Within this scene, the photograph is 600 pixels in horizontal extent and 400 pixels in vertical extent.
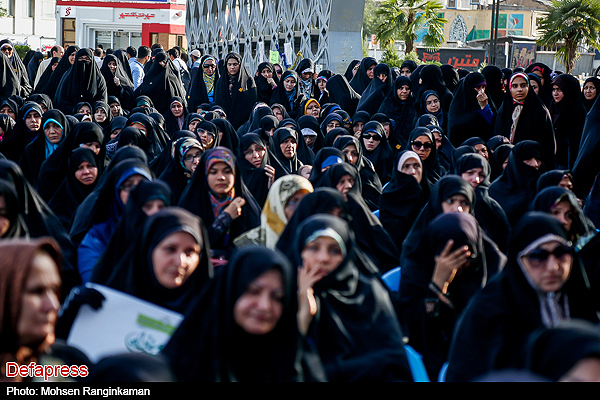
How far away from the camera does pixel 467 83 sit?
23.5 feet

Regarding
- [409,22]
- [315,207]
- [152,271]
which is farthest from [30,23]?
[152,271]

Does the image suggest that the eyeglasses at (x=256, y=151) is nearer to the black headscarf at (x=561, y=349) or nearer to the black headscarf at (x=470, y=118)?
the black headscarf at (x=470, y=118)

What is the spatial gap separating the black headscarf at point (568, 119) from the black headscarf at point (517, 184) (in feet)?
7.53

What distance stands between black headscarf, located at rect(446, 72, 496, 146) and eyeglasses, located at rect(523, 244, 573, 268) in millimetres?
4832

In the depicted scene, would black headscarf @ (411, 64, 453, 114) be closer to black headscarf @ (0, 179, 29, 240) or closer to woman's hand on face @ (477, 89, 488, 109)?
woman's hand on face @ (477, 89, 488, 109)

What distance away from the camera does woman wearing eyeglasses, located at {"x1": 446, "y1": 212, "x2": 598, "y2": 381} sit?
2.38 meters

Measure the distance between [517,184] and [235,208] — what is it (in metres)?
2.00

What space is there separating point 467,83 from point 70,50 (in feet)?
17.2

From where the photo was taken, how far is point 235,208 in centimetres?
381

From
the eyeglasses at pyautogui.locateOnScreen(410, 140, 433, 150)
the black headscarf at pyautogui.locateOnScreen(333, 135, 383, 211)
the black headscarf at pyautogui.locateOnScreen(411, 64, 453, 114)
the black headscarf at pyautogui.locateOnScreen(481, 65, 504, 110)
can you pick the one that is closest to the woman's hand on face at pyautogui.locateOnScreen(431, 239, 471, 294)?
the black headscarf at pyautogui.locateOnScreen(333, 135, 383, 211)

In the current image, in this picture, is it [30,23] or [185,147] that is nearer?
[185,147]

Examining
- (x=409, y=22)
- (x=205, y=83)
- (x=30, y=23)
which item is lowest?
(x=205, y=83)

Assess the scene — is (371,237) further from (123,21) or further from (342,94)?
(123,21)

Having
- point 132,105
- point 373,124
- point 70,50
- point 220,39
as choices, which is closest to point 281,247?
point 373,124
